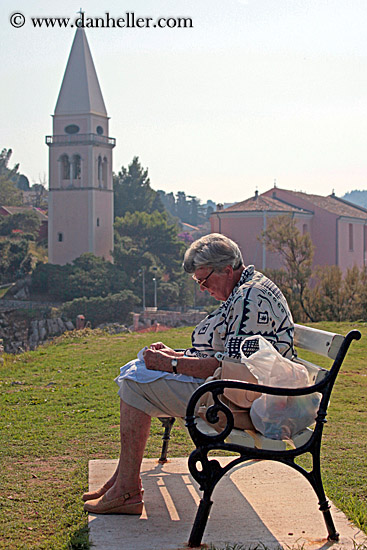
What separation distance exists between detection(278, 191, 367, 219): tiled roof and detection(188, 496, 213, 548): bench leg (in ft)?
138

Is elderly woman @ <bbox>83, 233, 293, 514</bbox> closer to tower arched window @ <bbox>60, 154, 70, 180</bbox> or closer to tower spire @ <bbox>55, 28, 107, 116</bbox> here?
tower spire @ <bbox>55, 28, 107, 116</bbox>

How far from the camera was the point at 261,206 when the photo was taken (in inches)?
1657

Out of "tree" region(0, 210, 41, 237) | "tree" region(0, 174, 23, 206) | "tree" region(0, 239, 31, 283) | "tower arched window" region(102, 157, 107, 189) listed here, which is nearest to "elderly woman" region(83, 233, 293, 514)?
"tree" region(0, 239, 31, 283)

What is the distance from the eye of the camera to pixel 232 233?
41844 millimetres

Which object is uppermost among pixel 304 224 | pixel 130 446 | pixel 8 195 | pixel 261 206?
pixel 8 195

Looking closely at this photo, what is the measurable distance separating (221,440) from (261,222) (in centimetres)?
3883

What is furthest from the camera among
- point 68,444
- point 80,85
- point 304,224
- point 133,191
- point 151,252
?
point 133,191

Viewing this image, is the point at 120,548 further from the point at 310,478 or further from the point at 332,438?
the point at 332,438

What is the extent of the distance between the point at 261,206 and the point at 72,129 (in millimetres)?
26543

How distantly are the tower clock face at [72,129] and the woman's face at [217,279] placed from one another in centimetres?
6109

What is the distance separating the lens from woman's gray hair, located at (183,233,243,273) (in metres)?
3.35

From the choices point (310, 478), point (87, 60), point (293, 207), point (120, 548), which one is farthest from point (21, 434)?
point (87, 60)

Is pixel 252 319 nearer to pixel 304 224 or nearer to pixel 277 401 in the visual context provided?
pixel 277 401

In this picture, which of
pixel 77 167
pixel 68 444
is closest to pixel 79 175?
pixel 77 167
